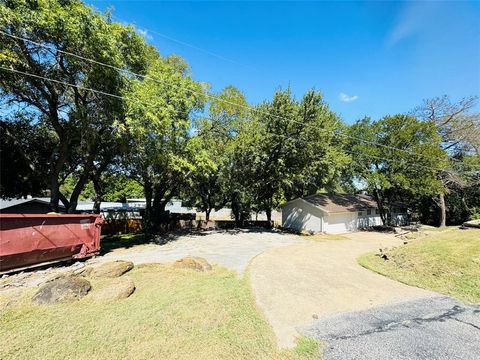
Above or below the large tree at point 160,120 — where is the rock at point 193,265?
below

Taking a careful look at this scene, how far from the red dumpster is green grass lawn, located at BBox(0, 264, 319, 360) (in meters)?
2.84

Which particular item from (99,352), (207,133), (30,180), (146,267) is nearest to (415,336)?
(99,352)

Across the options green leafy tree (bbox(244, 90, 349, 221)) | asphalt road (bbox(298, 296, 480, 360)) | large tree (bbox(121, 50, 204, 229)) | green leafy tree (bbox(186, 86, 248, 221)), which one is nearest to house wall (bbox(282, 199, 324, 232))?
green leafy tree (bbox(244, 90, 349, 221))

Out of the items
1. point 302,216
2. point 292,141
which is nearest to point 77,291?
point 292,141

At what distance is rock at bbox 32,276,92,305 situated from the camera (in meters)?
6.35

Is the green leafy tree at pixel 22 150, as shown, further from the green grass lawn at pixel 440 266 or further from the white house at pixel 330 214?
the white house at pixel 330 214

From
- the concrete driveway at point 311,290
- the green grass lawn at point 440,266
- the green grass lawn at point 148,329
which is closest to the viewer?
the green grass lawn at point 148,329

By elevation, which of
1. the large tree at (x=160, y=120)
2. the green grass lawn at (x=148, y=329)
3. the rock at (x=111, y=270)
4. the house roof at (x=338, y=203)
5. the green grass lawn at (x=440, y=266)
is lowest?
the green grass lawn at (x=148, y=329)

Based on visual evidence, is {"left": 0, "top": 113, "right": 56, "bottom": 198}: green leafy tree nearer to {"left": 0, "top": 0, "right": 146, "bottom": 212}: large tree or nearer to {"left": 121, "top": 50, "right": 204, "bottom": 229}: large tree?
{"left": 0, "top": 0, "right": 146, "bottom": 212}: large tree

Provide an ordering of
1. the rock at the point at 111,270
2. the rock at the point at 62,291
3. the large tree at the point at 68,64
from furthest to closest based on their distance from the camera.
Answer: the large tree at the point at 68,64 → the rock at the point at 111,270 → the rock at the point at 62,291

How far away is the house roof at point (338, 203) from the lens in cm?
2603

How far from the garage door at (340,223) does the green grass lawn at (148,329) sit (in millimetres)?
20183

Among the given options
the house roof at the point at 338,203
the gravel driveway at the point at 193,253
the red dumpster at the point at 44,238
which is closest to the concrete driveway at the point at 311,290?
the gravel driveway at the point at 193,253

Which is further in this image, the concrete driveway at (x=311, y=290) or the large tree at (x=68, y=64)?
the large tree at (x=68, y=64)
